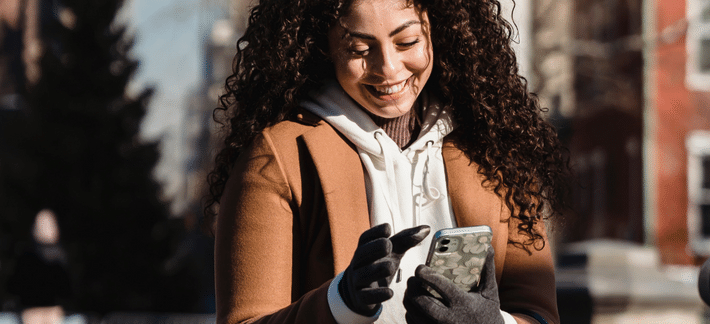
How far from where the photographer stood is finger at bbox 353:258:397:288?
1286 mm

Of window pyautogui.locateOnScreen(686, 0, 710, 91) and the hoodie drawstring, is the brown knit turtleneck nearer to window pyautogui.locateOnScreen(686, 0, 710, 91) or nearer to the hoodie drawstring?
the hoodie drawstring

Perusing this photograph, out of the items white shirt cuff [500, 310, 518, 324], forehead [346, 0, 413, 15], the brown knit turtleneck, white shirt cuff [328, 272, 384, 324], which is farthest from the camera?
the brown knit turtleneck

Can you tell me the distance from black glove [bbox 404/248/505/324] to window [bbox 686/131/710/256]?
511 inches

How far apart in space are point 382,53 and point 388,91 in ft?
0.34

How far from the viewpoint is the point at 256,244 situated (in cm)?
160

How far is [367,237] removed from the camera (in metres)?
1.36

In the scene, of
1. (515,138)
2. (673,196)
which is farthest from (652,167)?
(515,138)

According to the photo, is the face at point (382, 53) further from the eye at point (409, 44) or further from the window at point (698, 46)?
the window at point (698, 46)

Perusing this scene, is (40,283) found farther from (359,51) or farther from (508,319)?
(508,319)

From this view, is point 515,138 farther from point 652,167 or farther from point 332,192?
point 652,167

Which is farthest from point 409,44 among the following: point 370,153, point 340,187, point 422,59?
point 340,187

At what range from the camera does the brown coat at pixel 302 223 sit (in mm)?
1601

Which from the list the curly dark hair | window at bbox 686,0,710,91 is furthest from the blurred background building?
the curly dark hair

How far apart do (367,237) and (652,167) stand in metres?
13.1
